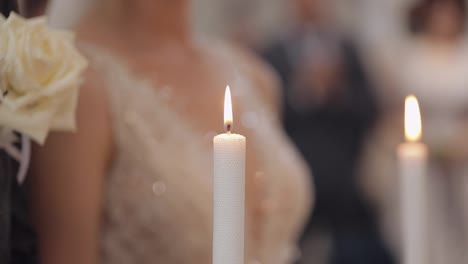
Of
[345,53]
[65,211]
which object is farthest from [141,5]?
[345,53]

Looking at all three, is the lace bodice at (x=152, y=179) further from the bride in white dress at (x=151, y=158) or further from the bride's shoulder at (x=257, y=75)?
the bride's shoulder at (x=257, y=75)

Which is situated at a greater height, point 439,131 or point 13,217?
point 13,217

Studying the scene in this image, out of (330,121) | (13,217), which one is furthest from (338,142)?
(13,217)

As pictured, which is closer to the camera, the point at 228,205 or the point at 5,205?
the point at 228,205

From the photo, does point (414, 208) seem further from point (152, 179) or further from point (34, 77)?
point (152, 179)

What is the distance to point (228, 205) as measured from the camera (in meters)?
0.50

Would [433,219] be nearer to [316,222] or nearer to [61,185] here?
[316,222]

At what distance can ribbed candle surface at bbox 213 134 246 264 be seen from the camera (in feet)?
1.64

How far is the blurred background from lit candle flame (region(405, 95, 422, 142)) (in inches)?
59.1

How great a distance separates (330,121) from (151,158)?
1.66m

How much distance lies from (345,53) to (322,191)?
1.73ft

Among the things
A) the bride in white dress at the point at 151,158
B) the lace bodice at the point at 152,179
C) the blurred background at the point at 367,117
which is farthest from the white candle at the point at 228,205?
the blurred background at the point at 367,117

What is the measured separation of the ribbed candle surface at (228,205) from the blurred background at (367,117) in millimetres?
1712

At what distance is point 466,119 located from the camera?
3.08 m
